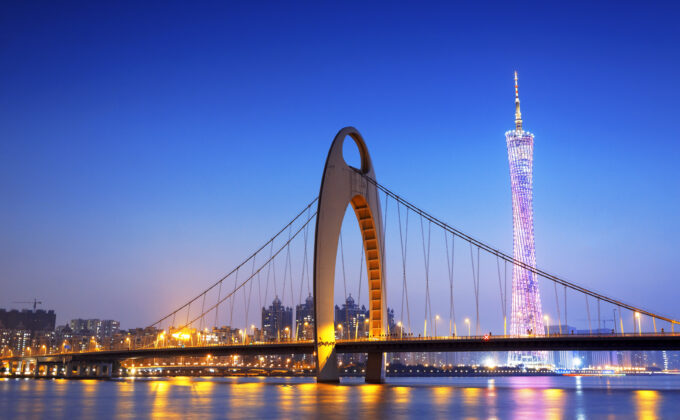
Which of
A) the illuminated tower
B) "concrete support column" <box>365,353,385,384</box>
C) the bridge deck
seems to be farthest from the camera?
the illuminated tower

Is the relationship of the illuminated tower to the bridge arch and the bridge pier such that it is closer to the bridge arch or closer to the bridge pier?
the bridge arch

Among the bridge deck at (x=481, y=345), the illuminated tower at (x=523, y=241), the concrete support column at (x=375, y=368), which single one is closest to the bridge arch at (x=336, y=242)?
the concrete support column at (x=375, y=368)

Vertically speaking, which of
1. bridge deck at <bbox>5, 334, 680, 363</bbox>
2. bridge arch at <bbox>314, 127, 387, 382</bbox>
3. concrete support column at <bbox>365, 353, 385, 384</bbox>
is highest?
bridge arch at <bbox>314, 127, 387, 382</bbox>

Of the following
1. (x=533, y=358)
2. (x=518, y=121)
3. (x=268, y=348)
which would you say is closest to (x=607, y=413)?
(x=268, y=348)

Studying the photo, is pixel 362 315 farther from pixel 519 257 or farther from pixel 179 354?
pixel 179 354

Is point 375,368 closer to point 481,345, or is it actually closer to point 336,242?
point 336,242

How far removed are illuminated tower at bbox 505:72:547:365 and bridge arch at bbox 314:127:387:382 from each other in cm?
5668

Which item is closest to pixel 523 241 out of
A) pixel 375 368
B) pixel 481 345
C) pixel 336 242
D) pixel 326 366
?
pixel 375 368

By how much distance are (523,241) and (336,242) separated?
6638cm

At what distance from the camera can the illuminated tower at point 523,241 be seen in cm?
11938

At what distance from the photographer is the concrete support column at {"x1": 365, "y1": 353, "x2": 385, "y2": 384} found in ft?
217

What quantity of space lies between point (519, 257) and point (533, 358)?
46182mm

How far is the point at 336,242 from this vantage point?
6106 centimetres

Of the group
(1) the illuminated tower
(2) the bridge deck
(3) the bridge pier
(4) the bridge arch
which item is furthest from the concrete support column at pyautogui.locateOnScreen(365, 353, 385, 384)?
(1) the illuminated tower
